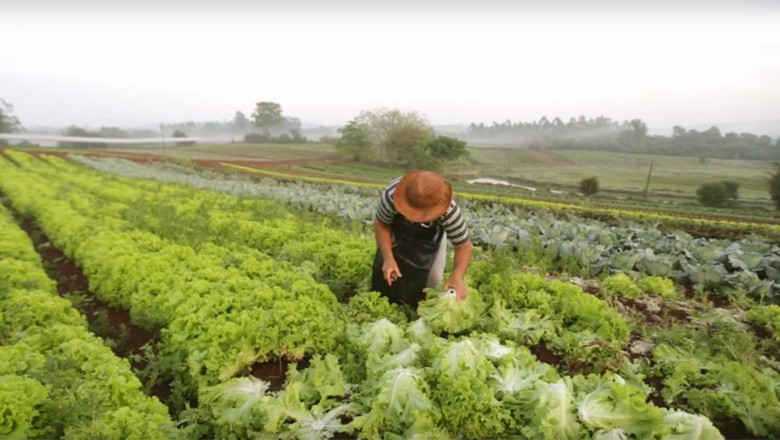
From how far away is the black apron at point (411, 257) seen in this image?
4930 mm

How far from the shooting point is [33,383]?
298cm

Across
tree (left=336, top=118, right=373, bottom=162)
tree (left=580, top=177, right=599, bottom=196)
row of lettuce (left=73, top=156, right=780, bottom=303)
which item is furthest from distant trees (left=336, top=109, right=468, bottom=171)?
row of lettuce (left=73, top=156, right=780, bottom=303)

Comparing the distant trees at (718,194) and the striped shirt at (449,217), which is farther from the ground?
the striped shirt at (449,217)

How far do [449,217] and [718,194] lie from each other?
24.7 meters

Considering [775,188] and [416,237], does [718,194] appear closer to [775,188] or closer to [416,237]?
[775,188]

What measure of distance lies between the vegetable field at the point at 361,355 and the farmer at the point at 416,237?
30 centimetres

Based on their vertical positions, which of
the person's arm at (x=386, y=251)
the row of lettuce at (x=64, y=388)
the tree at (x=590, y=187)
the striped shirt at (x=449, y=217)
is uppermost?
the striped shirt at (x=449, y=217)

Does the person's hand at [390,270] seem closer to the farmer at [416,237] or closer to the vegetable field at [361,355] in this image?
the farmer at [416,237]

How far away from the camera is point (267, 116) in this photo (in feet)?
314

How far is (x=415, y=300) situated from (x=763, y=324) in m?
4.49

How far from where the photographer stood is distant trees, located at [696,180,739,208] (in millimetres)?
22422

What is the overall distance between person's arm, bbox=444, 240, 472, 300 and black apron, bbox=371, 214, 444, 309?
433 millimetres

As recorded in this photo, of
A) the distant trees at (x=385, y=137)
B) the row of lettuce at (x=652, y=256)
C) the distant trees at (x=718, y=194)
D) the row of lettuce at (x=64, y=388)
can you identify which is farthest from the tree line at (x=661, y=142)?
the row of lettuce at (x=64, y=388)

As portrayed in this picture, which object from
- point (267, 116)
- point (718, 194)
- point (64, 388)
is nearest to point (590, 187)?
point (718, 194)
